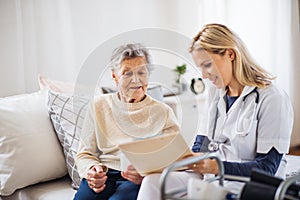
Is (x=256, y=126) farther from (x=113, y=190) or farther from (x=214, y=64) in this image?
(x=113, y=190)

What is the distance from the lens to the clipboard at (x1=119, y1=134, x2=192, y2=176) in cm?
135

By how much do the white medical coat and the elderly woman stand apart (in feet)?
→ 0.67

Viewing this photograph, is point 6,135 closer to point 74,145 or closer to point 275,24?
point 74,145

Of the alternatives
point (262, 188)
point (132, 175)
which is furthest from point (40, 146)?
point (262, 188)

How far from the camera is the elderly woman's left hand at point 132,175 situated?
1.55 metres

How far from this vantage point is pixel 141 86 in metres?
1.62

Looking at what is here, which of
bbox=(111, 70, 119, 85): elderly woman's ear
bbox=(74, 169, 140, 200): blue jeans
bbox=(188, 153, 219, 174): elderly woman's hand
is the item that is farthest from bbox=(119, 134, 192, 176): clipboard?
bbox=(111, 70, 119, 85): elderly woman's ear

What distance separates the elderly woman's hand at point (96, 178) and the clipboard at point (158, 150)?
0.26m

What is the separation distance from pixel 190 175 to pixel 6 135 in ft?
2.68

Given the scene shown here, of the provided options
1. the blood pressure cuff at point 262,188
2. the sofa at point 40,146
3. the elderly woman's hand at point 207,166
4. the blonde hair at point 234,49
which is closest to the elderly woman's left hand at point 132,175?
the elderly woman's hand at point 207,166

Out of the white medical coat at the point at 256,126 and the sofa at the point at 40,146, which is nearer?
the white medical coat at the point at 256,126

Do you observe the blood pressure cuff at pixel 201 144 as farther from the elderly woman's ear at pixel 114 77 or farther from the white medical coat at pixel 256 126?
the elderly woman's ear at pixel 114 77

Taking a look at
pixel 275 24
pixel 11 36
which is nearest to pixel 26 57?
pixel 11 36

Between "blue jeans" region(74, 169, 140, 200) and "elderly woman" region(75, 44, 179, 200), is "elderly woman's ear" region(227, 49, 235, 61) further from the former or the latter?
"blue jeans" region(74, 169, 140, 200)
